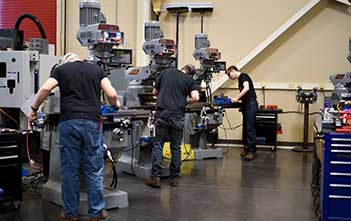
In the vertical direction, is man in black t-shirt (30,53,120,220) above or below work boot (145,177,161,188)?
above

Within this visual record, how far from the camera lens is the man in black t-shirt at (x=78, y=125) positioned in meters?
3.61

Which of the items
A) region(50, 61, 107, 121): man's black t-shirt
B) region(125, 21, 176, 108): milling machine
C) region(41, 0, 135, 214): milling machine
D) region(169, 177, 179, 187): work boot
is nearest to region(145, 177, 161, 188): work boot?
region(169, 177, 179, 187): work boot

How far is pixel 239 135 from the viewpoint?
28.3 ft

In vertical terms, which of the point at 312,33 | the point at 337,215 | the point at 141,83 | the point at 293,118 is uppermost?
the point at 312,33

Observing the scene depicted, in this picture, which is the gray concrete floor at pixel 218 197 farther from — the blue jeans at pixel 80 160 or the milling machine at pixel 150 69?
the milling machine at pixel 150 69

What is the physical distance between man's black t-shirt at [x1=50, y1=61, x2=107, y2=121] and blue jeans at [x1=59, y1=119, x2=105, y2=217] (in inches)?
2.6

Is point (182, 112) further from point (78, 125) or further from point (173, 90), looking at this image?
point (78, 125)

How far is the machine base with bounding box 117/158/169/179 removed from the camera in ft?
18.0

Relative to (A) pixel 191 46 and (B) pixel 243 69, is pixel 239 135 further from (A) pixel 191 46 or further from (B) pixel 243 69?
Result: (A) pixel 191 46

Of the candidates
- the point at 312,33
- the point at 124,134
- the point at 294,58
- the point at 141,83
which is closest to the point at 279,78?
the point at 294,58

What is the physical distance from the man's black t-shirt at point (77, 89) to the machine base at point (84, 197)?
0.82 meters

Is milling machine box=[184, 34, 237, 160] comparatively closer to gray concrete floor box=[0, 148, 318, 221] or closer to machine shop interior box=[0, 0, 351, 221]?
machine shop interior box=[0, 0, 351, 221]

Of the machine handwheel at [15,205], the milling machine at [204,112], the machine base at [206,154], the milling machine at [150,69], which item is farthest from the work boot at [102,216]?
the machine base at [206,154]

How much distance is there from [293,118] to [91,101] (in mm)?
5471
